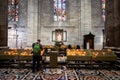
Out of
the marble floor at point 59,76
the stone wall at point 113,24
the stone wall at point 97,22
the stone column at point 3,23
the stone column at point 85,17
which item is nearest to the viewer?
the marble floor at point 59,76

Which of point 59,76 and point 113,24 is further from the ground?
point 113,24

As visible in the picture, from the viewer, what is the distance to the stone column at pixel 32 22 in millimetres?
30500

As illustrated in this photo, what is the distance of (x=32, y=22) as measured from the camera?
100 feet

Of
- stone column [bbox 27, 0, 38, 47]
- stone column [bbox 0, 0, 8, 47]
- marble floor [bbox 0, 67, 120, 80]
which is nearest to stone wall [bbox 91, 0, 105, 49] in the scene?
stone column [bbox 27, 0, 38, 47]

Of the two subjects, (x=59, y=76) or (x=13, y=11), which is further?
(x=13, y=11)

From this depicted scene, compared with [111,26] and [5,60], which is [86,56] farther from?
[5,60]

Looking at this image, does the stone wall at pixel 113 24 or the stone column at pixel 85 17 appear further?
the stone column at pixel 85 17

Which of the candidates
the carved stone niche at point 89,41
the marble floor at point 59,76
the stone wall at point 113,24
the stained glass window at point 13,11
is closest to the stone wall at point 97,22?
the carved stone niche at point 89,41

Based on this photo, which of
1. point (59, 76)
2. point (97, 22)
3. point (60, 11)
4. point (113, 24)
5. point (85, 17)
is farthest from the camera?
point (60, 11)

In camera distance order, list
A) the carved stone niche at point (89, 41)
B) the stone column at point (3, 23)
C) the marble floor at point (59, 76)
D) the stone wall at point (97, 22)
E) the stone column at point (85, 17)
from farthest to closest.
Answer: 1. the stone wall at point (97, 22)
2. the stone column at point (85, 17)
3. the carved stone niche at point (89, 41)
4. the stone column at point (3, 23)
5. the marble floor at point (59, 76)

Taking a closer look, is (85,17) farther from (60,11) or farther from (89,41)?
(60,11)

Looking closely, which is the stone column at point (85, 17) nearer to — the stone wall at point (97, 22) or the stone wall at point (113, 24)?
the stone wall at point (97, 22)

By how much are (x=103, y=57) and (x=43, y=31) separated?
19127mm

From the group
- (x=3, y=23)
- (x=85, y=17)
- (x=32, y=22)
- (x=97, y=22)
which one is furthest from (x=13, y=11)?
(x=3, y=23)
